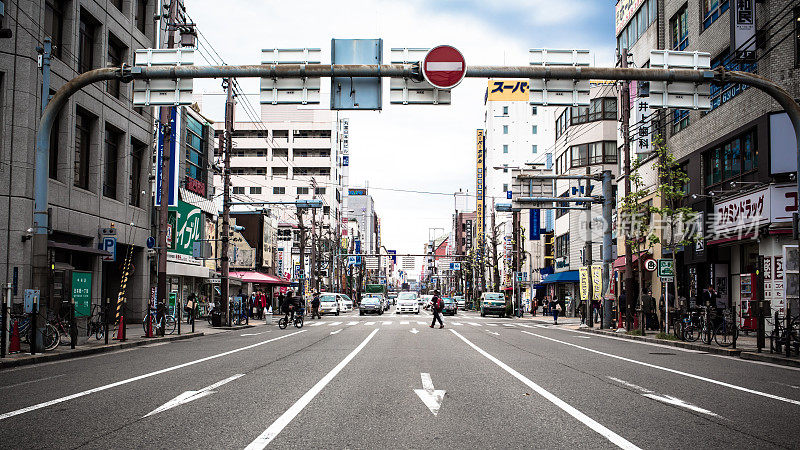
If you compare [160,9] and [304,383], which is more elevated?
[160,9]

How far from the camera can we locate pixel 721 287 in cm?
2953

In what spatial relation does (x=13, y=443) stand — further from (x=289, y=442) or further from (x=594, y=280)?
(x=594, y=280)

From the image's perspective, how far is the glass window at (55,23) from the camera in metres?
25.1

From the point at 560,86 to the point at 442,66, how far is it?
9.11 feet

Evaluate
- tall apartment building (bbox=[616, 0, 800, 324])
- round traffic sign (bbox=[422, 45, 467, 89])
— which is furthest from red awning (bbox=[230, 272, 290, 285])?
round traffic sign (bbox=[422, 45, 467, 89])

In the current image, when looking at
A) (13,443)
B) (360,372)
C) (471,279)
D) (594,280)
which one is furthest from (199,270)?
(471,279)

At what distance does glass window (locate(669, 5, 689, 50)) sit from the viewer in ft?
109

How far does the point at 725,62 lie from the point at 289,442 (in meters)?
26.8

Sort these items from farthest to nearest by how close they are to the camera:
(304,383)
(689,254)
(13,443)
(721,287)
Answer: (689,254), (721,287), (304,383), (13,443)

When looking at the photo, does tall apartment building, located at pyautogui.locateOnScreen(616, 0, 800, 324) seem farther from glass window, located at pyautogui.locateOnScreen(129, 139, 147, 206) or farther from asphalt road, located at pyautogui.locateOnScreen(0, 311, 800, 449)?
glass window, located at pyautogui.locateOnScreen(129, 139, 147, 206)

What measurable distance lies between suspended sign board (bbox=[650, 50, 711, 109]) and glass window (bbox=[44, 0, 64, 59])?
21.9 metres

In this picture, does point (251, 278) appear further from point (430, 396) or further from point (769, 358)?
point (430, 396)

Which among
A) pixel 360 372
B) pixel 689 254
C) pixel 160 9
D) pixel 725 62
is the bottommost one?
pixel 360 372

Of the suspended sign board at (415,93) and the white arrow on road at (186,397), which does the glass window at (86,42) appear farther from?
the white arrow on road at (186,397)
